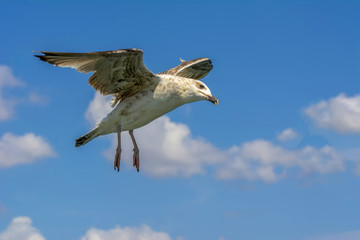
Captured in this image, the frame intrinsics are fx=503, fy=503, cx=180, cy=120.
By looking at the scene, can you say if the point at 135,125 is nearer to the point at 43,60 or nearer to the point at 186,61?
the point at 43,60

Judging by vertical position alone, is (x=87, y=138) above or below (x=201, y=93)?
below

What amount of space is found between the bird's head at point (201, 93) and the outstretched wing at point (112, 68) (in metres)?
1.22

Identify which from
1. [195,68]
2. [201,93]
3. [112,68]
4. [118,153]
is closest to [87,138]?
[118,153]

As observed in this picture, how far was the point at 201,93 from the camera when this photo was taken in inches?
574

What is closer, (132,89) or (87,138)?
(132,89)

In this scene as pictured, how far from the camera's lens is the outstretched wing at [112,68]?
1331 centimetres

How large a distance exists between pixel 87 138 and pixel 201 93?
12.7ft

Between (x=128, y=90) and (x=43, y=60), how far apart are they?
2.84 metres

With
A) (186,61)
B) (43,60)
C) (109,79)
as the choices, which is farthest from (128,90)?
(186,61)

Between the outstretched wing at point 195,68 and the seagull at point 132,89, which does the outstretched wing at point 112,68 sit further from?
the outstretched wing at point 195,68

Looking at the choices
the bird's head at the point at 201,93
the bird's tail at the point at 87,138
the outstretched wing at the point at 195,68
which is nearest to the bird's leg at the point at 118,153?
the bird's tail at the point at 87,138

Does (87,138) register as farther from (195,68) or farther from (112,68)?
(195,68)

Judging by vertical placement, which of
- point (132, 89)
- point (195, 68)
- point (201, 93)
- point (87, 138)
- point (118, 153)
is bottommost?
point (118, 153)

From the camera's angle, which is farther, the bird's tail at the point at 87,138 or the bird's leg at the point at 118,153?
the bird's tail at the point at 87,138
